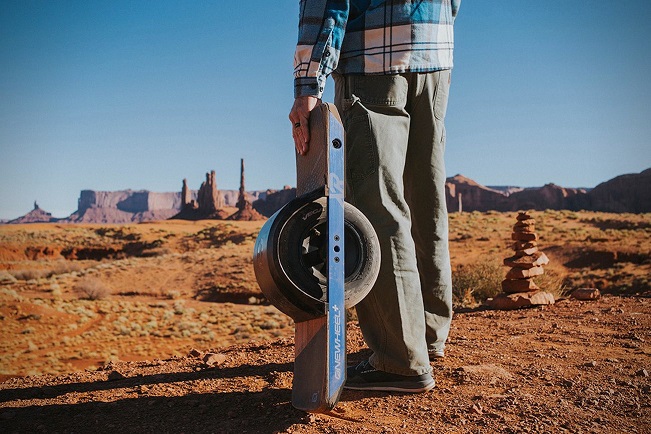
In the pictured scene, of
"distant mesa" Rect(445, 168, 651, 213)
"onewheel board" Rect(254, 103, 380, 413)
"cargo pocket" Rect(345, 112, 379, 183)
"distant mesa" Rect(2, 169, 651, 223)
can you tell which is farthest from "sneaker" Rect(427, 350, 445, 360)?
"distant mesa" Rect(445, 168, 651, 213)

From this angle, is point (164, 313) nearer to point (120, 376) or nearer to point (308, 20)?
point (120, 376)

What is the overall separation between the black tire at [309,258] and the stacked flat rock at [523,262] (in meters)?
5.01

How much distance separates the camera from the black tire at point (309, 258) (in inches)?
92.5

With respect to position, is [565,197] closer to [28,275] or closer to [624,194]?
[624,194]

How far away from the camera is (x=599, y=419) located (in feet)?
7.98

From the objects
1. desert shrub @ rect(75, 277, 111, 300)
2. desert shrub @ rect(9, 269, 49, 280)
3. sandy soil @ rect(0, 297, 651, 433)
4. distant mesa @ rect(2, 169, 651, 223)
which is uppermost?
distant mesa @ rect(2, 169, 651, 223)

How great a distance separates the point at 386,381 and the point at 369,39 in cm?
177

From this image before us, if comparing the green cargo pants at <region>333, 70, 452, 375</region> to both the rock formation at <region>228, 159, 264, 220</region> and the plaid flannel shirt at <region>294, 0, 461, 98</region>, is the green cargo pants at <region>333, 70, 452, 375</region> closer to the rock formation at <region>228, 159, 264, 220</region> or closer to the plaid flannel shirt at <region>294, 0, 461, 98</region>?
the plaid flannel shirt at <region>294, 0, 461, 98</region>

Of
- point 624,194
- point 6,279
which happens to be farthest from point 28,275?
point 624,194

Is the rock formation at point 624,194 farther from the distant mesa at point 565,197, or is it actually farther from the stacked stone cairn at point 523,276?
the stacked stone cairn at point 523,276

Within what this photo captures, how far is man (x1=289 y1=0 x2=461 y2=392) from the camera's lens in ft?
8.75

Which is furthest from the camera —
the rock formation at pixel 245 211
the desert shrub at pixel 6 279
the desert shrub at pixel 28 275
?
the rock formation at pixel 245 211

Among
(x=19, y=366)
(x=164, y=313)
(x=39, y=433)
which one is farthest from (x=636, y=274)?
(x=39, y=433)

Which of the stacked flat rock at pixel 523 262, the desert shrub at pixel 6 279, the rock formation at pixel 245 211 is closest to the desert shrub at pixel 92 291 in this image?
the desert shrub at pixel 6 279
